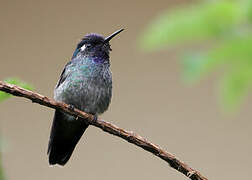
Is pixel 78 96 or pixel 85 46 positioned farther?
pixel 85 46

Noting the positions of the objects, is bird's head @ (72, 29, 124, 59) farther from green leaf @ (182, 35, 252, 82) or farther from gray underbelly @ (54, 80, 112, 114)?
green leaf @ (182, 35, 252, 82)

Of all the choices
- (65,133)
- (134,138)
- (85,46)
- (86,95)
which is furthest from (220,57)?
(85,46)

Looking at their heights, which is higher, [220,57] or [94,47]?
[94,47]

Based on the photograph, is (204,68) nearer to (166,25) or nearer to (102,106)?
(166,25)

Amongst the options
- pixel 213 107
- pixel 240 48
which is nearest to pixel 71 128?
pixel 240 48

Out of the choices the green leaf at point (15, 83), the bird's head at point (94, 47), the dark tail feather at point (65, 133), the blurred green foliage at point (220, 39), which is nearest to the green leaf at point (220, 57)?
the blurred green foliage at point (220, 39)

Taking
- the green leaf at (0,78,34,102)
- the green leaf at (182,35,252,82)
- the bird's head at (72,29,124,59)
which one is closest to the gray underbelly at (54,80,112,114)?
the bird's head at (72,29,124,59)

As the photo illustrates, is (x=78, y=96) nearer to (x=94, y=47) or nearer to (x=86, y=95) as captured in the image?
(x=86, y=95)
